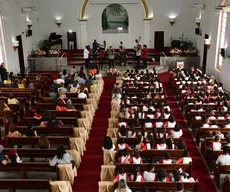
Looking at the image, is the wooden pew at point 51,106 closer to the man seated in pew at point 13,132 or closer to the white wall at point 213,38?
the man seated in pew at point 13,132

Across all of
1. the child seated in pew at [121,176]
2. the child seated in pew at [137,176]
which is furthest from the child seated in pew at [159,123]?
the child seated in pew at [121,176]

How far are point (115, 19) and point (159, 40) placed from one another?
4008mm

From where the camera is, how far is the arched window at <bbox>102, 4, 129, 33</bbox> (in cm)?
2400

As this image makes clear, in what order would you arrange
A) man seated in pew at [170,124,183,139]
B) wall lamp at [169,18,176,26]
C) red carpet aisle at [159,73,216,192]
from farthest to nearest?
wall lamp at [169,18,176,26], man seated in pew at [170,124,183,139], red carpet aisle at [159,73,216,192]

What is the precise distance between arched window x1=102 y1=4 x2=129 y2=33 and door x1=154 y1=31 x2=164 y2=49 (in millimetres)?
2566

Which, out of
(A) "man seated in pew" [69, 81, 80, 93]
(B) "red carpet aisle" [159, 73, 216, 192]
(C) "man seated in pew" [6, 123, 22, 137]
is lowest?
(B) "red carpet aisle" [159, 73, 216, 192]

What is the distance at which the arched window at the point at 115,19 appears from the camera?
78.7ft

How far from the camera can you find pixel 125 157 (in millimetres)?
7500

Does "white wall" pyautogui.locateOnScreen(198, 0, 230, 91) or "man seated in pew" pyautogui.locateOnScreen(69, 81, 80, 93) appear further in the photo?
"white wall" pyautogui.locateOnScreen(198, 0, 230, 91)

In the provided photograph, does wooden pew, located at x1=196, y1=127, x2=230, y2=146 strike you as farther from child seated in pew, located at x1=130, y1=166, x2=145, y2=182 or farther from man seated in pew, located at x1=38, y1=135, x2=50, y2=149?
man seated in pew, located at x1=38, y1=135, x2=50, y2=149

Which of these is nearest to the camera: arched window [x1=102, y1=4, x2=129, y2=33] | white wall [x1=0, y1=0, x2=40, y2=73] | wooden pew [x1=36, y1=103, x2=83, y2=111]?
wooden pew [x1=36, y1=103, x2=83, y2=111]

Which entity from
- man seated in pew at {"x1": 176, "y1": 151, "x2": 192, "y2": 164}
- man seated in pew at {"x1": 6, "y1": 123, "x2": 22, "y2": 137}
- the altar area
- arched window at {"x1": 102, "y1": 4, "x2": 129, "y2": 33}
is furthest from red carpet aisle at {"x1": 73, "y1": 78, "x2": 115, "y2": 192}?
arched window at {"x1": 102, "y1": 4, "x2": 129, "y2": 33}

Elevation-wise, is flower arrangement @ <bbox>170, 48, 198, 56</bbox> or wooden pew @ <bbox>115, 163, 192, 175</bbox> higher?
flower arrangement @ <bbox>170, 48, 198, 56</bbox>

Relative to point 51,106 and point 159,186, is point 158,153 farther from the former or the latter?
point 51,106
